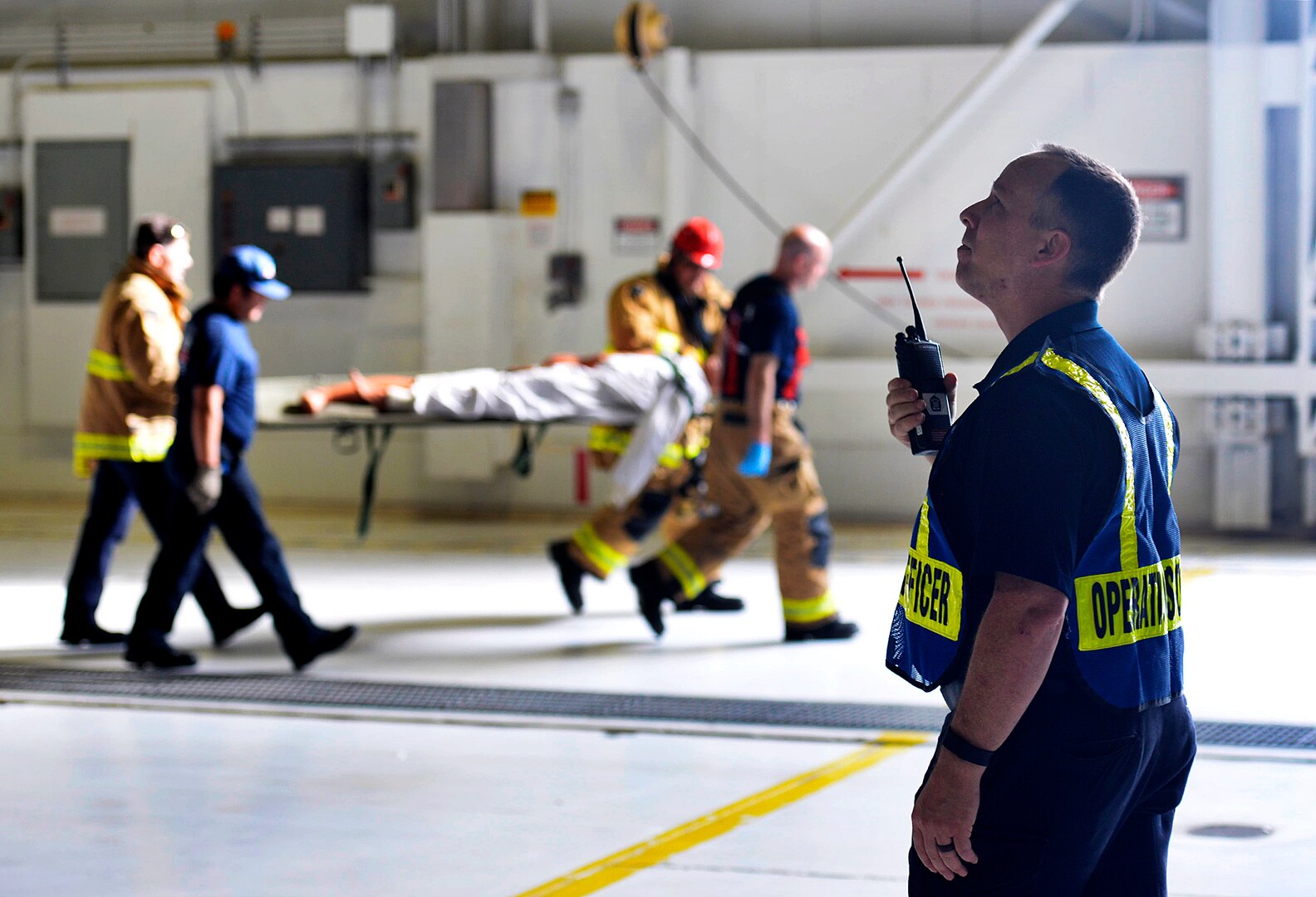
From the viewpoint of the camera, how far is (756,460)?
6.38m

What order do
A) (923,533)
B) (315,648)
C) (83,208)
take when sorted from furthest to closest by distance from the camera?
1. (83,208)
2. (315,648)
3. (923,533)

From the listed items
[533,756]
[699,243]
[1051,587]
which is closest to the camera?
[1051,587]

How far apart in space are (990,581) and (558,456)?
925 cm

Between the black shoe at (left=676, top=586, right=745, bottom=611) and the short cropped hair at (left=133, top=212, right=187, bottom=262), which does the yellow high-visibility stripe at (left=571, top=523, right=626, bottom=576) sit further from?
the short cropped hair at (left=133, top=212, right=187, bottom=262)

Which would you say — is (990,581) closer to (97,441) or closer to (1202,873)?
(1202,873)

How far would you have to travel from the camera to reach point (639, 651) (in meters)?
6.64

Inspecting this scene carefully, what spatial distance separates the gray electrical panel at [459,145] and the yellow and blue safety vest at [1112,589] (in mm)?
9119

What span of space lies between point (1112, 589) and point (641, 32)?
29.6 feet

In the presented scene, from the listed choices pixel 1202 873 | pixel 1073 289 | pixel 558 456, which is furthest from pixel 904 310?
pixel 1073 289

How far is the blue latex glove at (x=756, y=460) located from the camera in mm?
6352

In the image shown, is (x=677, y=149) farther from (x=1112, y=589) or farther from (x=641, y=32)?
(x=1112, y=589)

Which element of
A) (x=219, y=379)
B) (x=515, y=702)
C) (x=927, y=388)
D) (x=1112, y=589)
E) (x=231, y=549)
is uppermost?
(x=927, y=388)

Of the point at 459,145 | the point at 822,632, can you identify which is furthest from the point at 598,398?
the point at 459,145

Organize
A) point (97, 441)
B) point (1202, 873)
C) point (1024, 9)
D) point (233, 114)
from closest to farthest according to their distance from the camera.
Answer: point (1202, 873)
point (97, 441)
point (1024, 9)
point (233, 114)
